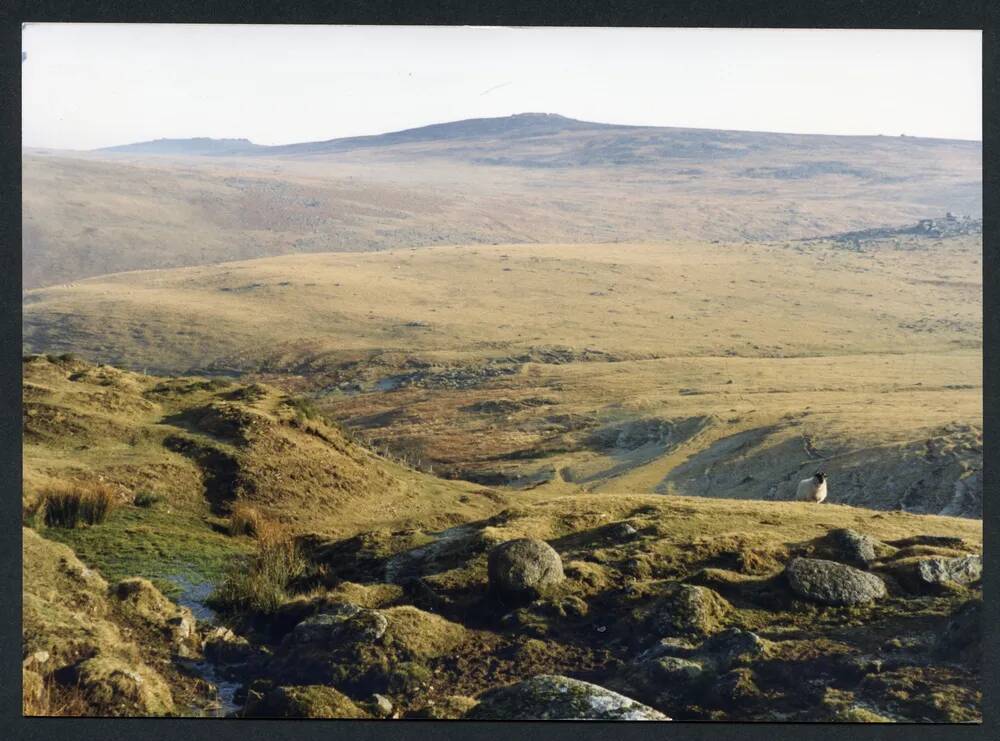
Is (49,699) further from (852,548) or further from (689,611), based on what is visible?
(852,548)

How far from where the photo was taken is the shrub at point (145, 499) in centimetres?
1432

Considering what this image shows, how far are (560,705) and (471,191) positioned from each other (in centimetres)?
3182

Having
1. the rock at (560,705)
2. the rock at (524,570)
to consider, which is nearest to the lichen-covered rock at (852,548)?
the rock at (524,570)

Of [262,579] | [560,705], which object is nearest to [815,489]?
[560,705]

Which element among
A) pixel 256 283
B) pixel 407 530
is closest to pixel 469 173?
pixel 256 283

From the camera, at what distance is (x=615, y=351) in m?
32.1

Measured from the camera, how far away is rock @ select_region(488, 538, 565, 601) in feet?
40.2

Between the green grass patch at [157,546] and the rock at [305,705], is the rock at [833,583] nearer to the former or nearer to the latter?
the rock at [305,705]

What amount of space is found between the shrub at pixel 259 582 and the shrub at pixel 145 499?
1.59m

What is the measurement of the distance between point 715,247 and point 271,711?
93.7ft

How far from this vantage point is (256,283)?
130ft

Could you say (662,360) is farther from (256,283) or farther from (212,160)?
(212,160)

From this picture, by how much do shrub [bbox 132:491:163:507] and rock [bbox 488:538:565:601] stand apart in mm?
4337

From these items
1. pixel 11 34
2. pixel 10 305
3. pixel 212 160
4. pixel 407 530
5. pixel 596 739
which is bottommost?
pixel 596 739
